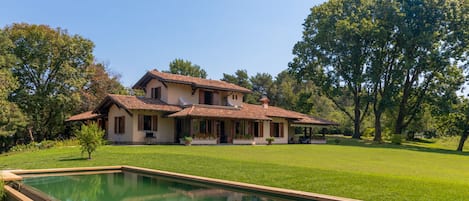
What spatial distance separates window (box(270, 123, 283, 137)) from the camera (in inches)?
1312

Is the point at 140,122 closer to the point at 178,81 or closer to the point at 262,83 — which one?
the point at 178,81

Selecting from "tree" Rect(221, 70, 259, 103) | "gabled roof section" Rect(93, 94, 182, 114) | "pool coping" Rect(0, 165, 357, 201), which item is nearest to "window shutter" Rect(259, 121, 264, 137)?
"gabled roof section" Rect(93, 94, 182, 114)

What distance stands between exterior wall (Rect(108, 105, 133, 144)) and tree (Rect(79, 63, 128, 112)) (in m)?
7.87

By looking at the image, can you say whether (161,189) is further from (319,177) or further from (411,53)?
(411,53)

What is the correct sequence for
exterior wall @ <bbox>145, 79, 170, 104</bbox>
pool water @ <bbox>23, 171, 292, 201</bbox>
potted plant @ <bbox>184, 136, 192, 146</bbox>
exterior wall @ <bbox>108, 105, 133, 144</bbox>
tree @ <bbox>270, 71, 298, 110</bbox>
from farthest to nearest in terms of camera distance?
tree @ <bbox>270, 71, 298, 110</bbox> < exterior wall @ <bbox>145, 79, 170, 104</bbox> < exterior wall @ <bbox>108, 105, 133, 144</bbox> < potted plant @ <bbox>184, 136, 192, 146</bbox> < pool water @ <bbox>23, 171, 292, 201</bbox>

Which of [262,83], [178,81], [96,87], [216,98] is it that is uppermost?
[262,83]

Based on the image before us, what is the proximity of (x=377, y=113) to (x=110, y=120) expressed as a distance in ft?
84.7

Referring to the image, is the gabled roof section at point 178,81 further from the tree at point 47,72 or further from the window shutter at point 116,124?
the tree at point 47,72

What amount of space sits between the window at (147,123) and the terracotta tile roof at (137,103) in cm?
89

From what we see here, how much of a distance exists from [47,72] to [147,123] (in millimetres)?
12269

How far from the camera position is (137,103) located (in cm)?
2581

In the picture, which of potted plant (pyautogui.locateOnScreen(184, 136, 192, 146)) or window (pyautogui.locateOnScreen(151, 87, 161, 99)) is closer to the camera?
potted plant (pyautogui.locateOnScreen(184, 136, 192, 146))

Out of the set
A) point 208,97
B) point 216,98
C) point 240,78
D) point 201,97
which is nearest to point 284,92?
point 240,78

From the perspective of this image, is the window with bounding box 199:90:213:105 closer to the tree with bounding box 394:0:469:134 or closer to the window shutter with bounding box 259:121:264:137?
the window shutter with bounding box 259:121:264:137
